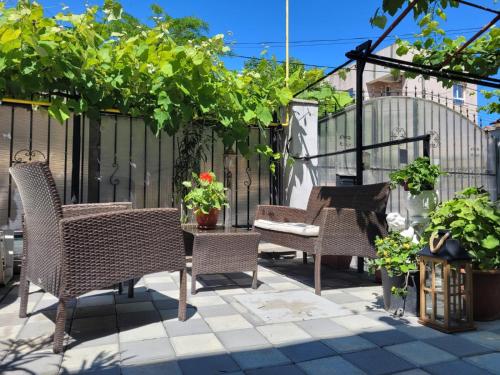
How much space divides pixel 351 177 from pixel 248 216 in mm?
1500

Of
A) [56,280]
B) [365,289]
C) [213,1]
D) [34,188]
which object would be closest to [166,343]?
[56,280]

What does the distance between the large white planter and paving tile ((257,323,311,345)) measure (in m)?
1.48

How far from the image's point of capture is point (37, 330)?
6.70 feet

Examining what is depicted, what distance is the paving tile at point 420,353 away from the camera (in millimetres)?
1675

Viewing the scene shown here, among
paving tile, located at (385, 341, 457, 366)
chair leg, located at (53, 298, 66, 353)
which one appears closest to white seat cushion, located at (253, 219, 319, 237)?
paving tile, located at (385, 341, 457, 366)

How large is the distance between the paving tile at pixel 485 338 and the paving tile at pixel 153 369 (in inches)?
57.5

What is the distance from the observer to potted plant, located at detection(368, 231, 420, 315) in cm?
227

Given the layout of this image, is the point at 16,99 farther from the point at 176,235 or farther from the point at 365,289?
the point at 365,289

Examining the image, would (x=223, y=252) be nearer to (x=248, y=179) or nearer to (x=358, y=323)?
(x=358, y=323)

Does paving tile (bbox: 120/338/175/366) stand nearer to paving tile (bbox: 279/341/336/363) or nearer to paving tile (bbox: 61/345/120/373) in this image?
paving tile (bbox: 61/345/120/373)

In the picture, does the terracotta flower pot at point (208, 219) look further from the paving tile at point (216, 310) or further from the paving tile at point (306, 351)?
the paving tile at point (306, 351)

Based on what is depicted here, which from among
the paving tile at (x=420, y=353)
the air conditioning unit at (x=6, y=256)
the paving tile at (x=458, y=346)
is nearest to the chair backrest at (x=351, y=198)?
the paving tile at (x=458, y=346)

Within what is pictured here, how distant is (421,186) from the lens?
2.93m

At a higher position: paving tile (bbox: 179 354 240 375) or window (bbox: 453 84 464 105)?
window (bbox: 453 84 464 105)
